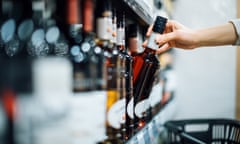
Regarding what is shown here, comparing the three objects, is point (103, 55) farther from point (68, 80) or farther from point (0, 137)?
point (0, 137)

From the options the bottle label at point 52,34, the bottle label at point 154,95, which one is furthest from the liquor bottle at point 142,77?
the bottle label at point 52,34

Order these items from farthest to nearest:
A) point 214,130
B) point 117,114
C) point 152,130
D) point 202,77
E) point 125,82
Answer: point 202,77 → point 214,130 → point 152,130 → point 125,82 → point 117,114

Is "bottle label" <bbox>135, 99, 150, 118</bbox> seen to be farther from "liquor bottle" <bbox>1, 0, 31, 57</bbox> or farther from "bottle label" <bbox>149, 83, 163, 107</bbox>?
"liquor bottle" <bbox>1, 0, 31, 57</bbox>

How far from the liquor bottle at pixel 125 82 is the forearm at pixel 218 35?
0.38 meters

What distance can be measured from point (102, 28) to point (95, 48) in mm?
52

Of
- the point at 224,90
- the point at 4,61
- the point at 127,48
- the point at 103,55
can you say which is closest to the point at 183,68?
the point at 224,90

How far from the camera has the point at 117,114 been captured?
75 centimetres

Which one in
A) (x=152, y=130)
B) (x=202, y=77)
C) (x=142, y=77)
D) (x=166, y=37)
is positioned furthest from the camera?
(x=202, y=77)

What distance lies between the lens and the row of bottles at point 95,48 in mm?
482

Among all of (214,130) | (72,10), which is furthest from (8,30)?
(214,130)

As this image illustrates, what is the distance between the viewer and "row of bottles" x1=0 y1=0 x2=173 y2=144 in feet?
1.58

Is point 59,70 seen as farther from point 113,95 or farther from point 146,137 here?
point 146,137

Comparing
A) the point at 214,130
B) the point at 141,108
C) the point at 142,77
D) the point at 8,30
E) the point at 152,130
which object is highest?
the point at 8,30

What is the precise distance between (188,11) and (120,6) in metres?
1.48
